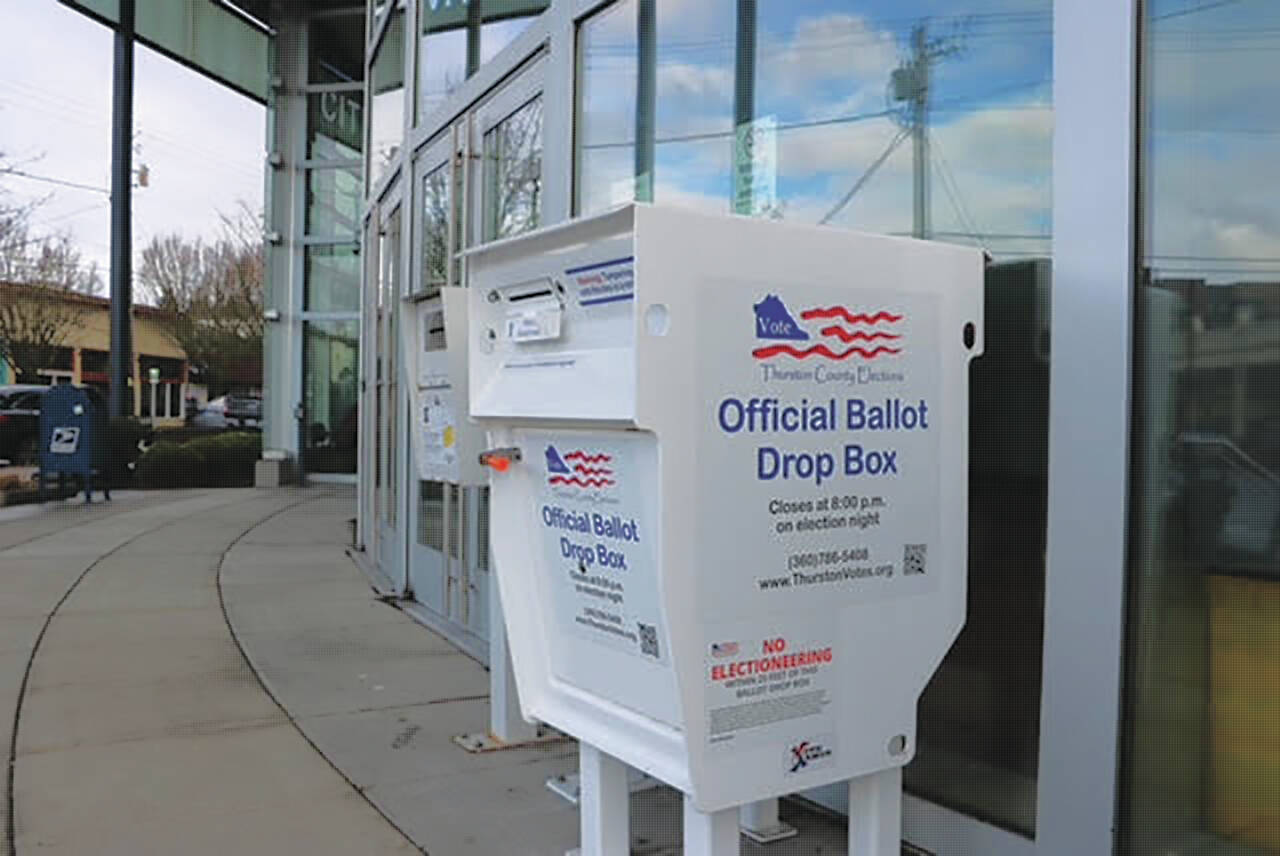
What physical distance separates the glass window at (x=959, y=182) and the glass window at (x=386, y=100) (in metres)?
6.73

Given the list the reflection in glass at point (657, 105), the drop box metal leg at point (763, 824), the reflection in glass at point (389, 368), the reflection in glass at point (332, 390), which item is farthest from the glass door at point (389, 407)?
the reflection in glass at point (332, 390)

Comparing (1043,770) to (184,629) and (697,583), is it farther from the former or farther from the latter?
(184,629)

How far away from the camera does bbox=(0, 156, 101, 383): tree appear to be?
28641mm

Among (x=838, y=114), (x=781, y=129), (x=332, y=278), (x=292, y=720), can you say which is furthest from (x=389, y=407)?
(x=332, y=278)

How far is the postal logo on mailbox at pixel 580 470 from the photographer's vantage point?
2.53 m

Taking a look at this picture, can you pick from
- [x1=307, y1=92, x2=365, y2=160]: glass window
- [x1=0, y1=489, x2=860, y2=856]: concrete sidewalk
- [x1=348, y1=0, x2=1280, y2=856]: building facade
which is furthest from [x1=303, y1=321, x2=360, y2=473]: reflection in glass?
[x1=348, y1=0, x2=1280, y2=856]: building facade

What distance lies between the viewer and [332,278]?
1762 centimetres

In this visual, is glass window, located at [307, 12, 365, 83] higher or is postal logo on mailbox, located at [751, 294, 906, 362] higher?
glass window, located at [307, 12, 365, 83]

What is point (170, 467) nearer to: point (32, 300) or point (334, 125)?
point (334, 125)

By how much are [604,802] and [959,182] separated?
2059mm

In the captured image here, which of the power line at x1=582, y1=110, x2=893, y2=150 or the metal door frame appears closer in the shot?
the power line at x1=582, y1=110, x2=893, y2=150

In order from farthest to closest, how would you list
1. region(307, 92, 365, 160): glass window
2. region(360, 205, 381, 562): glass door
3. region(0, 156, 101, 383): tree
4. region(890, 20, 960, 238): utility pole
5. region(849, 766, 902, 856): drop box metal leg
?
region(0, 156, 101, 383): tree < region(307, 92, 365, 160): glass window < region(360, 205, 381, 562): glass door < region(890, 20, 960, 238): utility pole < region(849, 766, 902, 856): drop box metal leg

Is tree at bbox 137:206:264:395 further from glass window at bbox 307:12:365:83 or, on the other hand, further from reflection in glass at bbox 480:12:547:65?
reflection in glass at bbox 480:12:547:65

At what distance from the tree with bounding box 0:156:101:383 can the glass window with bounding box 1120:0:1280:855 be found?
30071 millimetres
